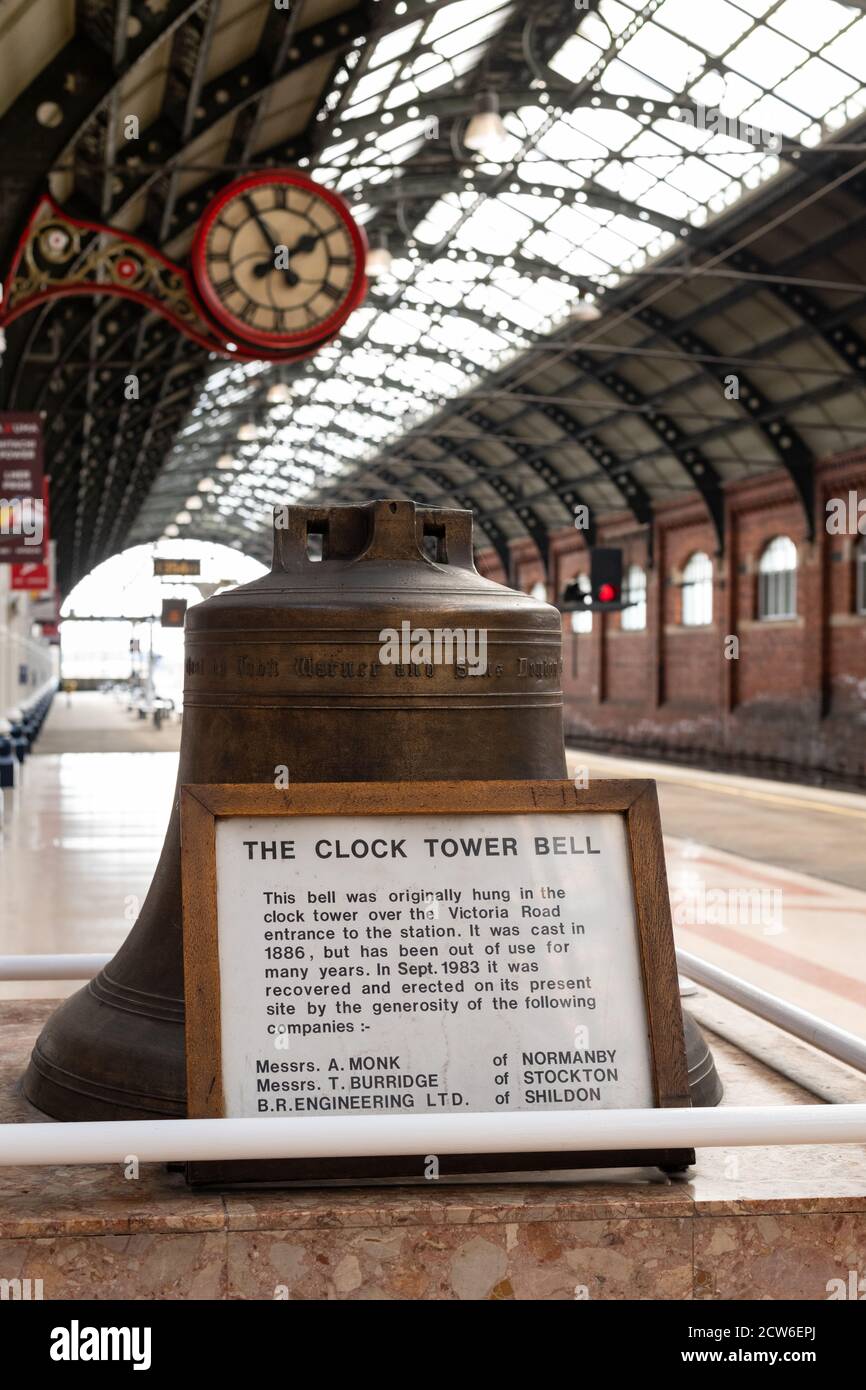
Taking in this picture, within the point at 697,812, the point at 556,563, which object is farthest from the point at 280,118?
the point at 556,563

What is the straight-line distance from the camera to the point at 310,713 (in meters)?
3.41

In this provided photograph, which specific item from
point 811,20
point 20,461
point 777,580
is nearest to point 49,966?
point 20,461

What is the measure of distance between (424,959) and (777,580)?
92.3 feet

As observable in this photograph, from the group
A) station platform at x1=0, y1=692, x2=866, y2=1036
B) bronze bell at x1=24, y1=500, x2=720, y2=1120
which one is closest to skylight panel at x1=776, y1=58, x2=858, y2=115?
station platform at x1=0, y1=692, x2=866, y2=1036

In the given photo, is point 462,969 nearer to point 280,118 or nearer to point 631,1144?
point 631,1144

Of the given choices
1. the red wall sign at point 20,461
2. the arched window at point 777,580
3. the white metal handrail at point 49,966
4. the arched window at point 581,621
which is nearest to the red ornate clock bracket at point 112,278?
the red wall sign at point 20,461

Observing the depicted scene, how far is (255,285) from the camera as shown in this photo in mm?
9633

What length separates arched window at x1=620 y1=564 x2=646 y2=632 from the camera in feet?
122

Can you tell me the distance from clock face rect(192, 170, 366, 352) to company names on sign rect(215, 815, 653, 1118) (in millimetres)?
7136

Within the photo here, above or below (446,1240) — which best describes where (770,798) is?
below

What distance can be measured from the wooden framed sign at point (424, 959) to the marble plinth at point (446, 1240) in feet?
0.28

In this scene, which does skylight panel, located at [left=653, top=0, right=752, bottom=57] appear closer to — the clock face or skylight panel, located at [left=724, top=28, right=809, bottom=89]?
skylight panel, located at [left=724, top=28, right=809, bottom=89]

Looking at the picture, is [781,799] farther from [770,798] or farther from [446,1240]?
[446,1240]

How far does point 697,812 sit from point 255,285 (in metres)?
8.92
